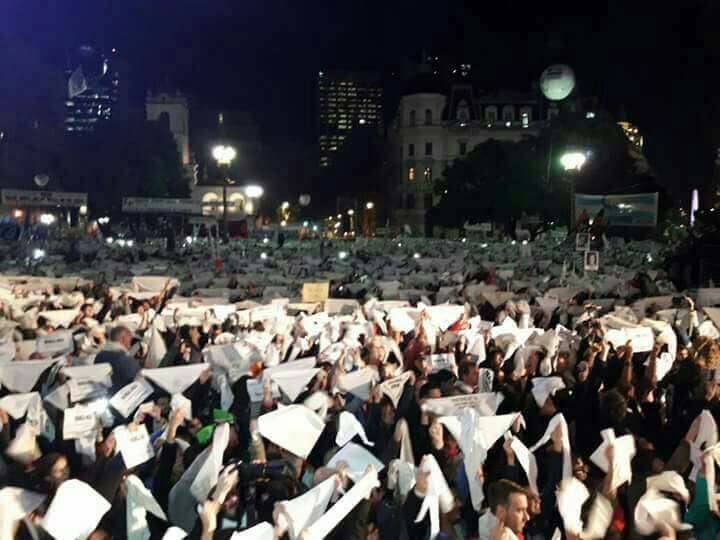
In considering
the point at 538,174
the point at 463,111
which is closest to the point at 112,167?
the point at 538,174

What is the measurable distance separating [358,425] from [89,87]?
20645 mm

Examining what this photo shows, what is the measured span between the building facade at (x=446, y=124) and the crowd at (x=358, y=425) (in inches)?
3501

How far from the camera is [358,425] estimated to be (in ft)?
21.5

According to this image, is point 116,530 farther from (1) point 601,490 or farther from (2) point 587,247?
(2) point 587,247

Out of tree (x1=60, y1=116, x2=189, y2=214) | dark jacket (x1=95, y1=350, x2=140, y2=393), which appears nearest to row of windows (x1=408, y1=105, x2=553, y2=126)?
tree (x1=60, y1=116, x2=189, y2=214)

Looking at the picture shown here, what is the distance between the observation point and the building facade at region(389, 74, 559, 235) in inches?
3912

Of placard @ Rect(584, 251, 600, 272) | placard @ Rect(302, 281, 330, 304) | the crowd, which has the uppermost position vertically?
placard @ Rect(584, 251, 600, 272)

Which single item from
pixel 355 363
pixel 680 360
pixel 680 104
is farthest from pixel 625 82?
pixel 355 363

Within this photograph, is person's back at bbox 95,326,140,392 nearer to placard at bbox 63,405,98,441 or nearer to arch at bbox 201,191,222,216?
Result: placard at bbox 63,405,98,441

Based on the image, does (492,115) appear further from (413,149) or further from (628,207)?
(628,207)

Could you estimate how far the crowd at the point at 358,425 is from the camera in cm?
518

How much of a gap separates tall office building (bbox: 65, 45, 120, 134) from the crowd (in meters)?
13.5

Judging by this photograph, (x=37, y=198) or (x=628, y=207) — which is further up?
(x=37, y=198)

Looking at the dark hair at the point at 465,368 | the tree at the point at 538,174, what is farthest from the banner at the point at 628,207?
the dark hair at the point at 465,368
